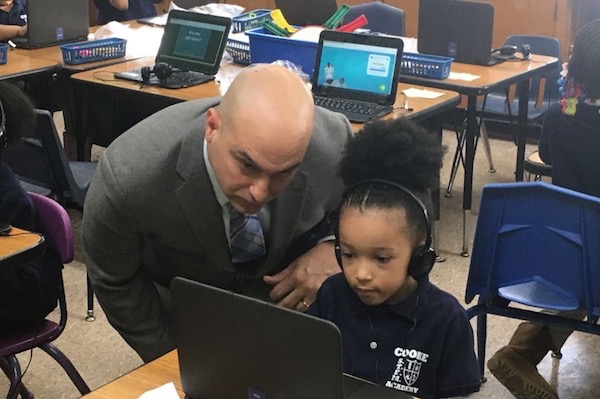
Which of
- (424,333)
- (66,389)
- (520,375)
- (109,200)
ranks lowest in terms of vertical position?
(66,389)

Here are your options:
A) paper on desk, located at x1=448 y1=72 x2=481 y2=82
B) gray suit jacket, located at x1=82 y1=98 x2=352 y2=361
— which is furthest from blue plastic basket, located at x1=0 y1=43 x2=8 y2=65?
gray suit jacket, located at x1=82 y1=98 x2=352 y2=361

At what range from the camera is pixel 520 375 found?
2.65m

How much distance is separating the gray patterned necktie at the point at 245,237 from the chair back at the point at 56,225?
588 millimetres

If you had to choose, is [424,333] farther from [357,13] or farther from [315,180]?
[357,13]

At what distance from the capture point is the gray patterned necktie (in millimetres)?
1913

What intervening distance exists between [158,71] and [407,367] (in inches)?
93.0

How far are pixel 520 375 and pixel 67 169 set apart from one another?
1.68 meters

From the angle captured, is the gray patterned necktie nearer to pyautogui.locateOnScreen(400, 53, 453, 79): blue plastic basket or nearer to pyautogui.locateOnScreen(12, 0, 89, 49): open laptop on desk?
pyautogui.locateOnScreen(400, 53, 453, 79): blue plastic basket

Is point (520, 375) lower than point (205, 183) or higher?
lower

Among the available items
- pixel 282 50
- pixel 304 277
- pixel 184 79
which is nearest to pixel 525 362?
pixel 304 277

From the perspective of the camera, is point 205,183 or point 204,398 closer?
point 204,398

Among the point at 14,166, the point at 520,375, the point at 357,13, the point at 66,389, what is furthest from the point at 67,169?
the point at 357,13

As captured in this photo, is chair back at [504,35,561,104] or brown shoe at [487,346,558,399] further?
chair back at [504,35,561,104]

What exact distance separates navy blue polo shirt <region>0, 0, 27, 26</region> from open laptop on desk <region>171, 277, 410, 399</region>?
3629mm
